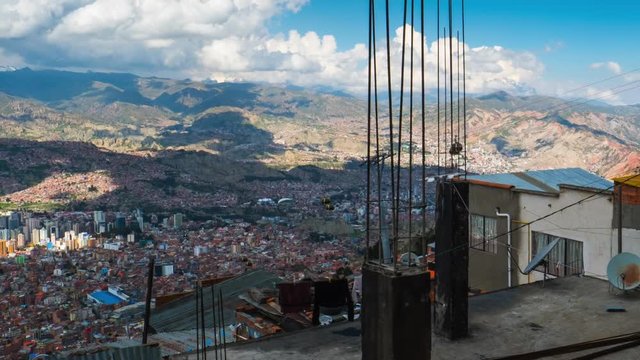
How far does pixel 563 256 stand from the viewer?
11.9m

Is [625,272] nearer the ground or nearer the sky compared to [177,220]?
nearer the sky

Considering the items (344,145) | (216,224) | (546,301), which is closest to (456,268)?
(546,301)

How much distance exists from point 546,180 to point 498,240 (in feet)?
7.31

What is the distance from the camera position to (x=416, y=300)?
3660 millimetres

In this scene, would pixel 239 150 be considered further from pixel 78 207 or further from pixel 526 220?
pixel 526 220

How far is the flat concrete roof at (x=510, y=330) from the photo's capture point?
5859 mm

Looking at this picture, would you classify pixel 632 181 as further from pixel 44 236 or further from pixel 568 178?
pixel 44 236

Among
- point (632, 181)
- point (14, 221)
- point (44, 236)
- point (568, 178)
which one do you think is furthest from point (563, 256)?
point (14, 221)

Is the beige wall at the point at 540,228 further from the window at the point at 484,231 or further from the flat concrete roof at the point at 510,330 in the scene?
the flat concrete roof at the point at 510,330

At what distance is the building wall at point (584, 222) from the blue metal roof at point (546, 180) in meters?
0.67

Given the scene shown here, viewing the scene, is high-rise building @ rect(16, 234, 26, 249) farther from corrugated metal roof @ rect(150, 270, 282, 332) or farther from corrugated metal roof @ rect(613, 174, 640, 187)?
corrugated metal roof @ rect(613, 174, 640, 187)

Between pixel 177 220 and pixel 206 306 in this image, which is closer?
pixel 206 306

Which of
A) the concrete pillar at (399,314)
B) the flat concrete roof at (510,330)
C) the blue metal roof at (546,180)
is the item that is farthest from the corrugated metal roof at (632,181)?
the concrete pillar at (399,314)

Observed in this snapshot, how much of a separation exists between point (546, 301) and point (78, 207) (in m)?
64.2
